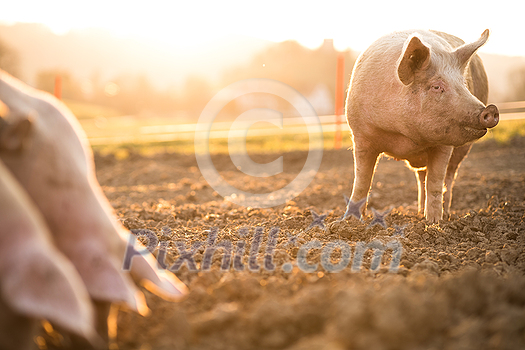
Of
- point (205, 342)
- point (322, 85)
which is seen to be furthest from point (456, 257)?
point (322, 85)

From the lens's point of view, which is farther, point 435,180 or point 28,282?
point 435,180

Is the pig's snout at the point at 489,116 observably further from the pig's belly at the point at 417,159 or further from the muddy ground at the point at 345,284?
the muddy ground at the point at 345,284

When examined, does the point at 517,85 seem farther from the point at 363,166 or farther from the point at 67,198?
the point at 67,198

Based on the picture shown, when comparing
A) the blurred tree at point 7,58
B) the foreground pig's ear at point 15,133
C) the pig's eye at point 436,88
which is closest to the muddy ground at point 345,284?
the foreground pig's ear at point 15,133

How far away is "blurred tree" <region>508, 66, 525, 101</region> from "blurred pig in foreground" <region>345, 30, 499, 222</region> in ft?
119

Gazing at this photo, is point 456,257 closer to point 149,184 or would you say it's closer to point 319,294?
point 319,294

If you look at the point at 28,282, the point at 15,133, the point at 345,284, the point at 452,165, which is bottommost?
the point at 452,165

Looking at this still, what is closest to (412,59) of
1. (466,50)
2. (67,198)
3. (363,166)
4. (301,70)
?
(466,50)

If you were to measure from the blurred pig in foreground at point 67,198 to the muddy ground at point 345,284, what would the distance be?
300mm

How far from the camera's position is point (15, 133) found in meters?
1.54

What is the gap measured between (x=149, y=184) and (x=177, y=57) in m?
129

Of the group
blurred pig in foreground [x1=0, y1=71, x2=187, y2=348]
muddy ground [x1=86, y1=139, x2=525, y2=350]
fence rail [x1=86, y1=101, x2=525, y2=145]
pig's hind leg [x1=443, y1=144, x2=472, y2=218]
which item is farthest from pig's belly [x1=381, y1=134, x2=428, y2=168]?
fence rail [x1=86, y1=101, x2=525, y2=145]

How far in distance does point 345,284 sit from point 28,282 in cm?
141

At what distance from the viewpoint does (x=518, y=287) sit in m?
1.96
